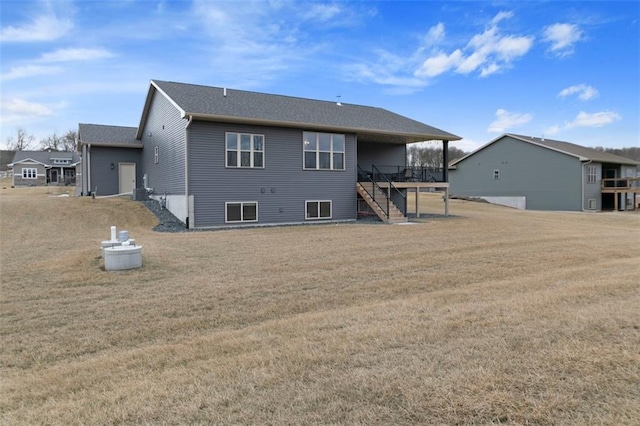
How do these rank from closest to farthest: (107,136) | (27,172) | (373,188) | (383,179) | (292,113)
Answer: (292,113) < (373,188) < (383,179) < (107,136) < (27,172)

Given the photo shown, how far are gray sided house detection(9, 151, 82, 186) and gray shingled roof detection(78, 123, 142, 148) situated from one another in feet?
94.8

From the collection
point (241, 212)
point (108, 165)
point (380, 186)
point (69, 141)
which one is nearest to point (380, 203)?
point (380, 186)

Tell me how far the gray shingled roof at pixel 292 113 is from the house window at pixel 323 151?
0.52 metres

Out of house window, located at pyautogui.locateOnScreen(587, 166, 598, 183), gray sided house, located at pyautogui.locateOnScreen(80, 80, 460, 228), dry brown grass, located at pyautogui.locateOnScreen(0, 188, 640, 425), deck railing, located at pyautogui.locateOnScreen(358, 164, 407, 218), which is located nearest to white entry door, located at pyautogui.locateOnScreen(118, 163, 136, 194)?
gray sided house, located at pyautogui.locateOnScreen(80, 80, 460, 228)

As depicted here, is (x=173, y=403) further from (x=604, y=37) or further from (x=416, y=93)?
(x=416, y=93)

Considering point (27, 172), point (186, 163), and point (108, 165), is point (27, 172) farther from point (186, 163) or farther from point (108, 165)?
point (186, 163)

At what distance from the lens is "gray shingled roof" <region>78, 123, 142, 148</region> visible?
2232 cm

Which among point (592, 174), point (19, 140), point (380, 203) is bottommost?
point (380, 203)

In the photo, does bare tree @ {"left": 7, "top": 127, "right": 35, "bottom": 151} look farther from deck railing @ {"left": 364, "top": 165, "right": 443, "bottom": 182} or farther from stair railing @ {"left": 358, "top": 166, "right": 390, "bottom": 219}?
stair railing @ {"left": 358, "top": 166, "right": 390, "bottom": 219}

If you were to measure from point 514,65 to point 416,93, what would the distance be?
23.8 feet

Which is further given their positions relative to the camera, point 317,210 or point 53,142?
point 53,142

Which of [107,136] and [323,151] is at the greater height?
[107,136]

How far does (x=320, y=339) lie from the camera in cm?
425

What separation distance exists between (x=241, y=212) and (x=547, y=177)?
26.3 meters
